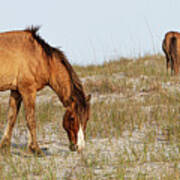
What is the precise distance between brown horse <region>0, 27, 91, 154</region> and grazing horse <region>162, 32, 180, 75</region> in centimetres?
619

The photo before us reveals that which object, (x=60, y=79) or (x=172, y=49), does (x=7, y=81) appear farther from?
(x=172, y=49)

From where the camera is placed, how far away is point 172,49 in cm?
1165

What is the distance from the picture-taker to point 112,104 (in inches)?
287

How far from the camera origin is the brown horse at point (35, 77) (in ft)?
16.5

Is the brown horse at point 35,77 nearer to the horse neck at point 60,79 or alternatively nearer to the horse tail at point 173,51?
the horse neck at point 60,79

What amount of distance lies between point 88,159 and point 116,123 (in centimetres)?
168

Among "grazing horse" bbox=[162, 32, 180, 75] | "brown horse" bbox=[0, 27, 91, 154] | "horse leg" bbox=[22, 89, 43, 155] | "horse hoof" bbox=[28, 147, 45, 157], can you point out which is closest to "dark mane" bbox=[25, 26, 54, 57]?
"brown horse" bbox=[0, 27, 91, 154]

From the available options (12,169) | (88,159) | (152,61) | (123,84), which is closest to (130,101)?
(123,84)

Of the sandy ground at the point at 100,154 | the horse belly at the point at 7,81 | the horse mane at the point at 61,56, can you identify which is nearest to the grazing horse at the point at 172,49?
the sandy ground at the point at 100,154

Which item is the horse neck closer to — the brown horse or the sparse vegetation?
the brown horse

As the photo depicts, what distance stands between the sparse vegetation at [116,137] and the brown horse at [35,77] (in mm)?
375

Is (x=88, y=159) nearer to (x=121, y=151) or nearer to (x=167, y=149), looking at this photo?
(x=121, y=151)

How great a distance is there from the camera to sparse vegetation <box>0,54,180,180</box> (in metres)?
4.17

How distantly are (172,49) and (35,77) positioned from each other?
719cm
